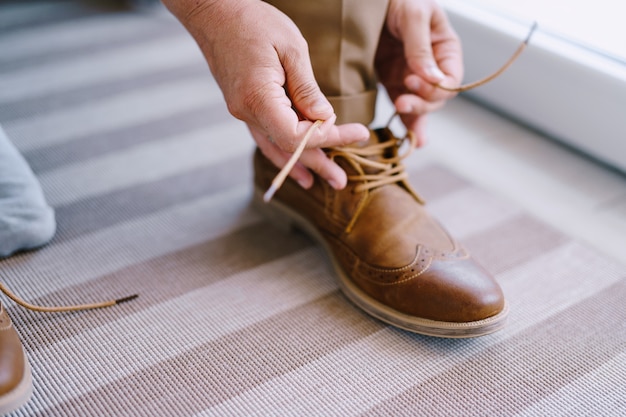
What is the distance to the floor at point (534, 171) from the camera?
35.9 inches

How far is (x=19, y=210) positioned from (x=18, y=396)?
296 mm

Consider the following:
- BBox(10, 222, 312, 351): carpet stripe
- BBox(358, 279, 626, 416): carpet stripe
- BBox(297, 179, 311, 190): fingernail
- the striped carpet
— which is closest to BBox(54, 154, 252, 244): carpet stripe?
the striped carpet

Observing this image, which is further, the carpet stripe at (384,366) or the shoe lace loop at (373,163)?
the shoe lace loop at (373,163)

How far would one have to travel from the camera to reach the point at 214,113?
3.78 ft

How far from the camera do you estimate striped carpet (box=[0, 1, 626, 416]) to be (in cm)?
61

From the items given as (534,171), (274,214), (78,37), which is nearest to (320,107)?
(274,214)

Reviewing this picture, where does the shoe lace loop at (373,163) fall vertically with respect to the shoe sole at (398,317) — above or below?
A: above

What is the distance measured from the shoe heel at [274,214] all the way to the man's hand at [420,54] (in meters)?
0.21

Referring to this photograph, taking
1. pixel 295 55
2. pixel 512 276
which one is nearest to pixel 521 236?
pixel 512 276

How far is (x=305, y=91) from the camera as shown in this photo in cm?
66

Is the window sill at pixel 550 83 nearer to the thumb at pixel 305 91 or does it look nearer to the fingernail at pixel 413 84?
the fingernail at pixel 413 84

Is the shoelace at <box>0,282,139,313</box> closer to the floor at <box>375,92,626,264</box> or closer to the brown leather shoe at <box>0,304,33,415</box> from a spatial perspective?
the brown leather shoe at <box>0,304,33,415</box>

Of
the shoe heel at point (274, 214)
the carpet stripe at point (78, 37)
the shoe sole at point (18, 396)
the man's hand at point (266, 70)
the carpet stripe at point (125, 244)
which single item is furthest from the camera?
the carpet stripe at point (78, 37)

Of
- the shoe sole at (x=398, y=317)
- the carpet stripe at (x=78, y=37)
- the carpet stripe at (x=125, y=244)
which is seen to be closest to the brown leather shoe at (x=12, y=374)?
the carpet stripe at (x=125, y=244)
